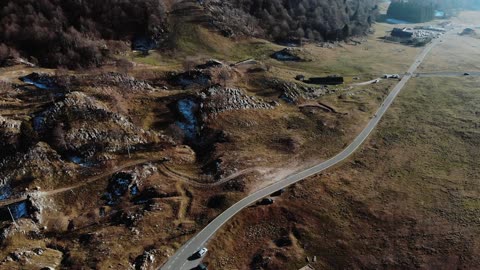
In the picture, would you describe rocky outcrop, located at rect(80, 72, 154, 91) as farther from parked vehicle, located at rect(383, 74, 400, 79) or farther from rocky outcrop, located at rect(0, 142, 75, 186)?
parked vehicle, located at rect(383, 74, 400, 79)

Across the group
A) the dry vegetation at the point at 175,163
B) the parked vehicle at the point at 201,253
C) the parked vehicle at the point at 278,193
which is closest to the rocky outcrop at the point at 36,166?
the dry vegetation at the point at 175,163

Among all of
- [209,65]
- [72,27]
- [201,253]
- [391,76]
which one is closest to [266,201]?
[201,253]

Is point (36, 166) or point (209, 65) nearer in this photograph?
point (36, 166)

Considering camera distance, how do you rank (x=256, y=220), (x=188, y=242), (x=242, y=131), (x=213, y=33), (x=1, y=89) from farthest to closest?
(x=213, y=33)
(x=242, y=131)
(x=1, y=89)
(x=256, y=220)
(x=188, y=242)

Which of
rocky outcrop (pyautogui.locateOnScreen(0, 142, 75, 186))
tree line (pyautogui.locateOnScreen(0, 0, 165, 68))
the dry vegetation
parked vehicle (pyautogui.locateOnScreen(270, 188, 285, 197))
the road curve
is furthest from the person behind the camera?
tree line (pyautogui.locateOnScreen(0, 0, 165, 68))

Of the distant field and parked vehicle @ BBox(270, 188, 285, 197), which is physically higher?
parked vehicle @ BBox(270, 188, 285, 197)

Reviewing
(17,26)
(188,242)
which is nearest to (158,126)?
(188,242)

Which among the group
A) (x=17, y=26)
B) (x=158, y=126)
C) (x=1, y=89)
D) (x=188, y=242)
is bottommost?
(x=188, y=242)

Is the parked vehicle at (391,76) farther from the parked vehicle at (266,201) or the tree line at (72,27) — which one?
the parked vehicle at (266,201)

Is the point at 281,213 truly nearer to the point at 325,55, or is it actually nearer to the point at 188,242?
the point at 188,242

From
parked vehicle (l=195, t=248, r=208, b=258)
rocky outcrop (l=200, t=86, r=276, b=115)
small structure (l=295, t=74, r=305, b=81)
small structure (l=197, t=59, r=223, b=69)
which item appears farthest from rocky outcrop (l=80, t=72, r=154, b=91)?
parked vehicle (l=195, t=248, r=208, b=258)

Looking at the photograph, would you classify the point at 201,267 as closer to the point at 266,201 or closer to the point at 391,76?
the point at 266,201
